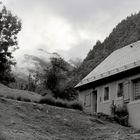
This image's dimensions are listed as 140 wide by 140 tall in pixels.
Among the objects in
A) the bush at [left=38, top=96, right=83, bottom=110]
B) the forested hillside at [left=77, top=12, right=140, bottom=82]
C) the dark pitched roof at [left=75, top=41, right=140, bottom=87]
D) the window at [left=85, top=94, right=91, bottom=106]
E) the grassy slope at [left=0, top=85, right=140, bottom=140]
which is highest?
the forested hillside at [left=77, top=12, right=140, bottom=82]

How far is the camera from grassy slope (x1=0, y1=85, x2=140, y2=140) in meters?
17.3

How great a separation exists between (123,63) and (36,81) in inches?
1390

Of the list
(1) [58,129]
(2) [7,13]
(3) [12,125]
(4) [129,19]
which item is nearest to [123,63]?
(1) [58,129]

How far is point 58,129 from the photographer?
1984 centimetres

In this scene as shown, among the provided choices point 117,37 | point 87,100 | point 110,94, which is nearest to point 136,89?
point 110,94

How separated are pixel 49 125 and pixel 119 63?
1144cm

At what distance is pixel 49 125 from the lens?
20203 mm

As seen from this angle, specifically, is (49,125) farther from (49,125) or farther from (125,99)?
(125,99)

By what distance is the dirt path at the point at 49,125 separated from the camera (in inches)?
683

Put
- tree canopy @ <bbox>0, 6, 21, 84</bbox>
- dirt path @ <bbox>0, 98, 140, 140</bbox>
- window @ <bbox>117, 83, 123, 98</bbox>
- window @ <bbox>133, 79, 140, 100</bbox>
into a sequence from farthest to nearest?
tree canopy @ <bbox>0, 6, 21, 84</bbox>
window @ <bbox>117, 83, 123, 98</bbox>
window @ <bbox>133, 79, 140, 100</bbox>
dirt path @ <bbox>0, 98, 140, 140</bbox>

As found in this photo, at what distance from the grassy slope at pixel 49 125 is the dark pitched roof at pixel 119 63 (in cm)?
495

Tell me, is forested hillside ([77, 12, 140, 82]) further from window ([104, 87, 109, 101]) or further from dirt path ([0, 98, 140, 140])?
dirt path ([0, 98, 140, 140])

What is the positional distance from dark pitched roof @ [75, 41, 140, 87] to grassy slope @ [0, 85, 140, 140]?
195 inches

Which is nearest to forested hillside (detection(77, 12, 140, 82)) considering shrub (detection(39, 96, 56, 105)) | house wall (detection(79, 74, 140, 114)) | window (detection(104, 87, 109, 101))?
house wall (detection(79, 74, 140, 114))
